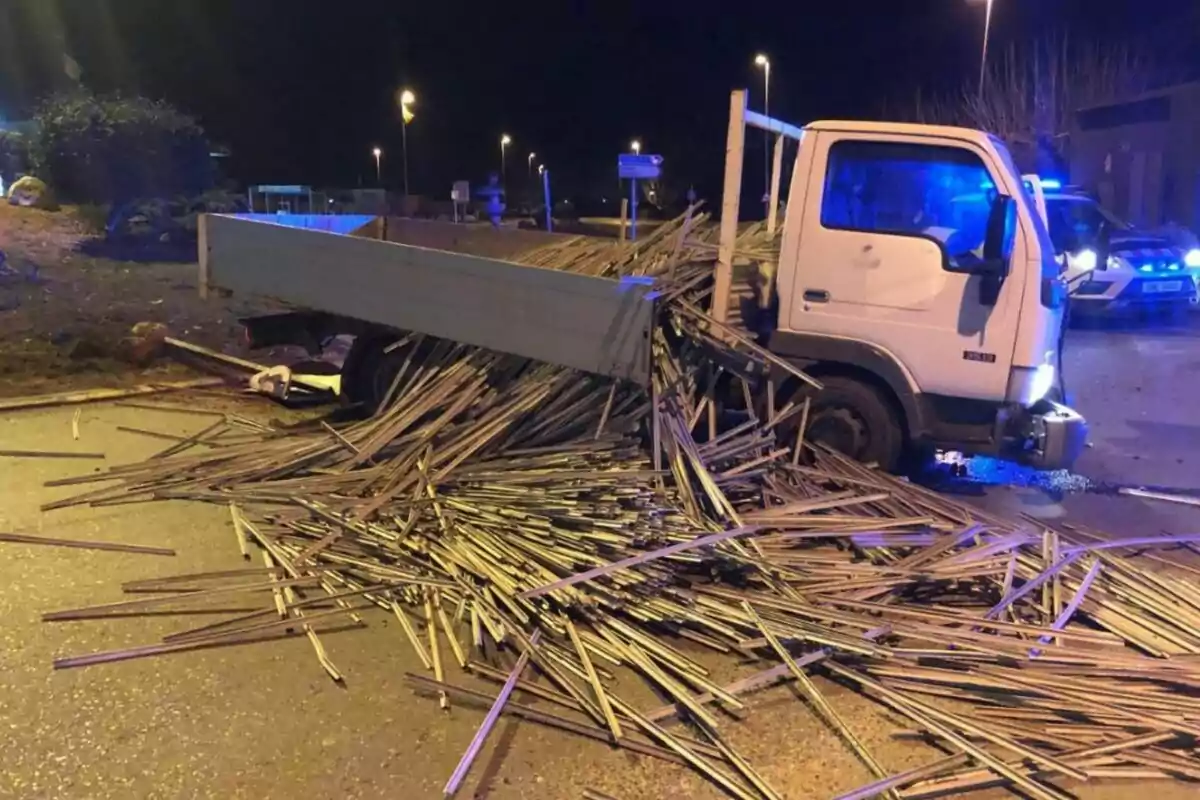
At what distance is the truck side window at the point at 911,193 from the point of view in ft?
21.0

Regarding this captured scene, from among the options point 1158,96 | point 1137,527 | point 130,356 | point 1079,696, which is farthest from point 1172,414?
point 1158,96

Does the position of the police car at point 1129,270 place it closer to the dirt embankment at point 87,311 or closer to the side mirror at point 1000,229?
the side mirror at point 1000,229

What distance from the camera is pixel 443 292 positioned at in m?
7.20

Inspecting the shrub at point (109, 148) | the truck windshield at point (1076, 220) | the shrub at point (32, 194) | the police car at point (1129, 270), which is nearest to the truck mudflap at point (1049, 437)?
the truck windshield at point (1076, 220)

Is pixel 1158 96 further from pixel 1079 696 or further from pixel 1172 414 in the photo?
pixel 1079 696

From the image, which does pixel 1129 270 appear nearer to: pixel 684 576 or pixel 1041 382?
pixel 1041 382

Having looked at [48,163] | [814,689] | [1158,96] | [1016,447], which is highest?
[1158,96]

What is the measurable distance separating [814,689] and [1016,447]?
10.4 feet

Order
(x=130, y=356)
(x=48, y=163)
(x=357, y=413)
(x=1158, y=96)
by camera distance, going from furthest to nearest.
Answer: (x=1158, y=96) < (x=48, y=163) < (x=130, y=356) < (x=357, y=413)

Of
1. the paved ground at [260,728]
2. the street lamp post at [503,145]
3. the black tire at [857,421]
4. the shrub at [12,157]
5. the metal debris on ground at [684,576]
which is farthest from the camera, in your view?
the street lamp post at [503,145]

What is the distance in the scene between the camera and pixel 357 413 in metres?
8.64

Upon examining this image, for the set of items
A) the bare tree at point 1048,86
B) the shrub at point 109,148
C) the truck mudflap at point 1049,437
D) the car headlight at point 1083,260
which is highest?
the bare tree at point 1048,86

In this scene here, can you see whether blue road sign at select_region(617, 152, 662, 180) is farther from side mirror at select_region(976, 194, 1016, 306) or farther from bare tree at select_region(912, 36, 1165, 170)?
bare tree at select_region(912, 36, 1165, 170)

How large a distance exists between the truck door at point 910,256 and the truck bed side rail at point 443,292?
57.3 inches
